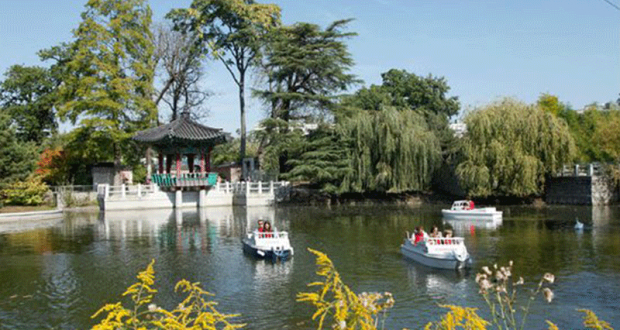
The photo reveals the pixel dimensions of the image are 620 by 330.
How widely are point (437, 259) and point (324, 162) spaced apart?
2457 cm

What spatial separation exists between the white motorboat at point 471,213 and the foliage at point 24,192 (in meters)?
26.2

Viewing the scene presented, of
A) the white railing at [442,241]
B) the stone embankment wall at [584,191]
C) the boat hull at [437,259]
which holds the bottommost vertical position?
the boat hull at [437,259]

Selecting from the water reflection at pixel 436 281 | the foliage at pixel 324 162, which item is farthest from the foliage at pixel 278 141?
the water reflection at pixel 436 281

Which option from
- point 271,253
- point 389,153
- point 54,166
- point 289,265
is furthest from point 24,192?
point 289,265

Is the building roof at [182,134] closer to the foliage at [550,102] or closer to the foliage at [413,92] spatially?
the foliage at [413,92]

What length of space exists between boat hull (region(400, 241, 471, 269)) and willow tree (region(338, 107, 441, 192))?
22237 millimetres

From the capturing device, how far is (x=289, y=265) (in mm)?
17719

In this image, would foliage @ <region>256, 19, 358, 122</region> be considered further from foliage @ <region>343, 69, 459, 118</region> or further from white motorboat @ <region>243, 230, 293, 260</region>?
white motorboat @ <region>243, 230, 293, 260</region>

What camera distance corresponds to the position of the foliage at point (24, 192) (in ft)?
118

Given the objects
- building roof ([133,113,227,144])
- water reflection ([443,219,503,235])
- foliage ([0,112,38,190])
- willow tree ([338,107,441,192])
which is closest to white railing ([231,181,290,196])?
building roof ([133,113,227,144])

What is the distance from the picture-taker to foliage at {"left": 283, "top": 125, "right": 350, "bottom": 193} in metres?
40.8

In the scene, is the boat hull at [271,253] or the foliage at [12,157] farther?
the foliage at [12,157]

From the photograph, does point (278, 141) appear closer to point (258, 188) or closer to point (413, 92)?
point (258, 188)

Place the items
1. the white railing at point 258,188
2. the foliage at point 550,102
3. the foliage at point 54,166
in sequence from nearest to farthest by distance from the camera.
A: the white railing at point 258,188 < the foliage at point 54,166 < the foliage at point 550,102
